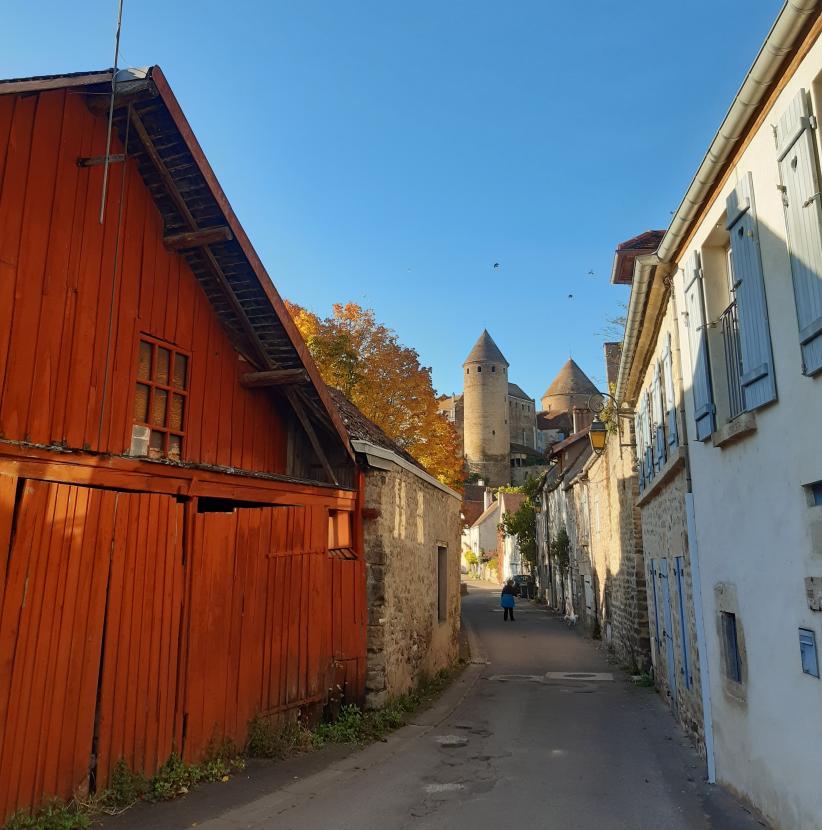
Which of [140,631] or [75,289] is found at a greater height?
[75,289]

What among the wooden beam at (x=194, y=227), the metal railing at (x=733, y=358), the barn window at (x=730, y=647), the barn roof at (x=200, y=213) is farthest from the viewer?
the wooden beam at (x=194, y=227)

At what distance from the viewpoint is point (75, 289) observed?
579 cm

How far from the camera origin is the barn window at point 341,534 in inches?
336

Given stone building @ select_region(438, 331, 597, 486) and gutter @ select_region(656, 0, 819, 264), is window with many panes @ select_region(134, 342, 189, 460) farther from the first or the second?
stone building @ select_region(438, 331, 597, 486)

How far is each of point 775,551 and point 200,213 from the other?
19.5ft

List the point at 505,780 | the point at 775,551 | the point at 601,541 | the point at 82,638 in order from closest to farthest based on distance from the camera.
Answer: the point at 775,551 → the point at 82,638 → the point at 505,780 → the point at 601,541

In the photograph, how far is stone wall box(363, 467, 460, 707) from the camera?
29.0 ft

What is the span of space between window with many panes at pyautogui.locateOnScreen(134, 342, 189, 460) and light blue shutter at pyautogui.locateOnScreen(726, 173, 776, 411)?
5.21 meters

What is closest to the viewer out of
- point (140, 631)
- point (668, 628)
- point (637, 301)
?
point (140, 631)

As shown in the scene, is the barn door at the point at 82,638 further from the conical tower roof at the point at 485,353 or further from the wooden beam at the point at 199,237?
the conical tower roof at the point at 485,353

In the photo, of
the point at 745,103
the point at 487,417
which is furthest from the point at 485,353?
the point at 745,103

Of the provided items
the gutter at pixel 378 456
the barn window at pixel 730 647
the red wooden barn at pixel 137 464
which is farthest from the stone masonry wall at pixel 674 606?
the red wooden barn at pixel 137 464

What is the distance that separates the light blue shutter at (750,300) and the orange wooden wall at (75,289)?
5213 mm

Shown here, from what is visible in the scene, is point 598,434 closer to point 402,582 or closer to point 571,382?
point 402,582
